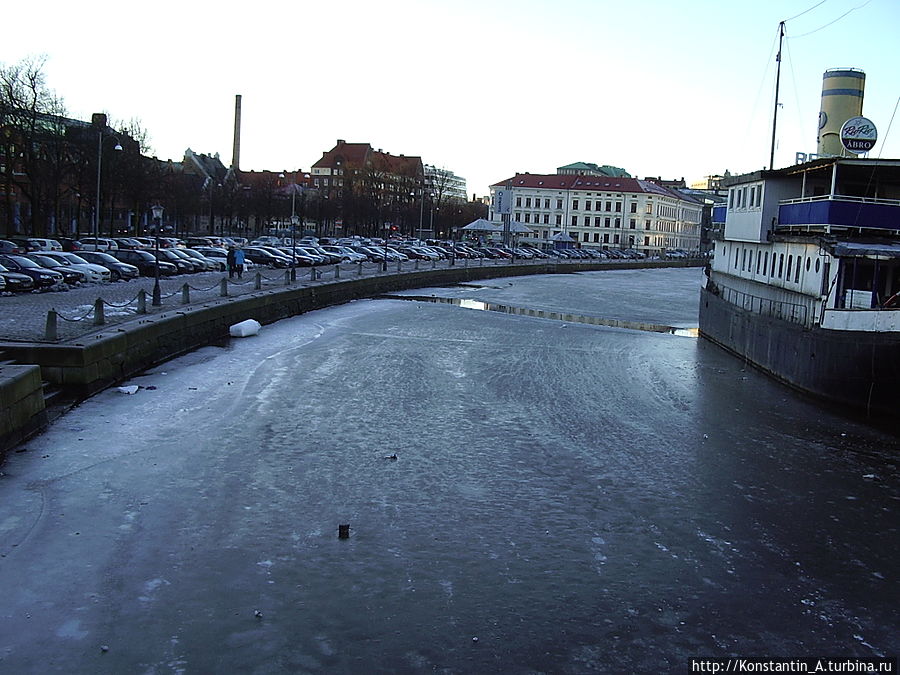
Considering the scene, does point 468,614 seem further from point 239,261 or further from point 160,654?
→ point 239,261

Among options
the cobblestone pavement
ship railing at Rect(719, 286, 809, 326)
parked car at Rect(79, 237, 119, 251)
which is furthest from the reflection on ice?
parked car at Rect(79, 237, 119, 251)

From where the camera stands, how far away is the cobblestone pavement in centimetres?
2072

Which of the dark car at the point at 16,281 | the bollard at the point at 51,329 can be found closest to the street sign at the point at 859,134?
the bollard at the point at 51,329

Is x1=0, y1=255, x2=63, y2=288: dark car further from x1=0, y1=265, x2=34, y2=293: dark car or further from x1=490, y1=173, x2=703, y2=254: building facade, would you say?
x1=490, y1=173, x2=703, y2=254: building facade

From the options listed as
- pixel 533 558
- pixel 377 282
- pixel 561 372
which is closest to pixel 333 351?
pixel 561 372

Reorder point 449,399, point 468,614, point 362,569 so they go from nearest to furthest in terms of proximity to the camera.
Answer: point 468,614, point 362,569, point 449,399

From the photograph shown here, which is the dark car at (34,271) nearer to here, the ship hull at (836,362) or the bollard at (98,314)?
the bollard at (98,314)

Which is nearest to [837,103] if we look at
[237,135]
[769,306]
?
[769,306]

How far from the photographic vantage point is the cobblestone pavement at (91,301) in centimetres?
2072

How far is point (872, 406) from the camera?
819 inches

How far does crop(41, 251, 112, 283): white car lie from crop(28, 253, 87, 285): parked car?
27 centimetres

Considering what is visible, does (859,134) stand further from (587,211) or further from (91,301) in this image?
(587,211)

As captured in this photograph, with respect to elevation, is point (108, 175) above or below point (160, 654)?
above

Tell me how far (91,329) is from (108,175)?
5052 centimetres
